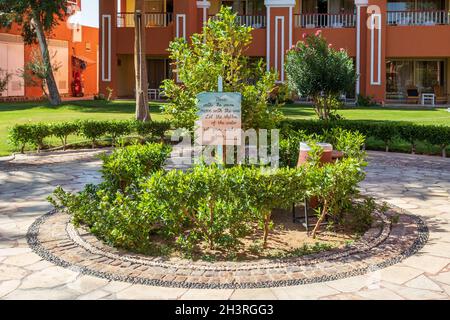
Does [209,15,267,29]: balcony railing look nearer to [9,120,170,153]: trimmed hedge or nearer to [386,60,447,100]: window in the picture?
[386,60,447,100]: window

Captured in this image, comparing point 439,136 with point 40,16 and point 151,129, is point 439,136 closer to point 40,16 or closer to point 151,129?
→ point 151,129

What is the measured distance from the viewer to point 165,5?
92.8ft

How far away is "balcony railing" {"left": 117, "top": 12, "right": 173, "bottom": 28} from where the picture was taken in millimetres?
27000

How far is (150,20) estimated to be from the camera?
27.3m

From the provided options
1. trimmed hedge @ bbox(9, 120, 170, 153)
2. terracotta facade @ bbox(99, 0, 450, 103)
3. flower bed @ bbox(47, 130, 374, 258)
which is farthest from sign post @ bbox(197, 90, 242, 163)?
terracotta facade @ bbox(99, 0, 450, 103)

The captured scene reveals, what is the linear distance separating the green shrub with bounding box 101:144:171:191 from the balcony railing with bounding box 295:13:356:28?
2038cm

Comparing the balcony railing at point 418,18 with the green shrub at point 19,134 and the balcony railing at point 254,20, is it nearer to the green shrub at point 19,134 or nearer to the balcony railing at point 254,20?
the balcony railing at point 254,20

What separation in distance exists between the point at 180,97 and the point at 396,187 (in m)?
3.67

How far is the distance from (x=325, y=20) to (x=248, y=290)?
23169 mm

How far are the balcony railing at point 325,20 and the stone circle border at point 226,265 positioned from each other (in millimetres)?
21014

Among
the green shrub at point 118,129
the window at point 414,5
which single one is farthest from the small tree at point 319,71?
the window at point 414,5

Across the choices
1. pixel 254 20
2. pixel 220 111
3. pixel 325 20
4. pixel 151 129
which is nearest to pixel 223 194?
pixel 220 111

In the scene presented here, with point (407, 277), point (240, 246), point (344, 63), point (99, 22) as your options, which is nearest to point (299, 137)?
point (240, 246)

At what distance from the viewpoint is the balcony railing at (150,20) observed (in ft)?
88.6
